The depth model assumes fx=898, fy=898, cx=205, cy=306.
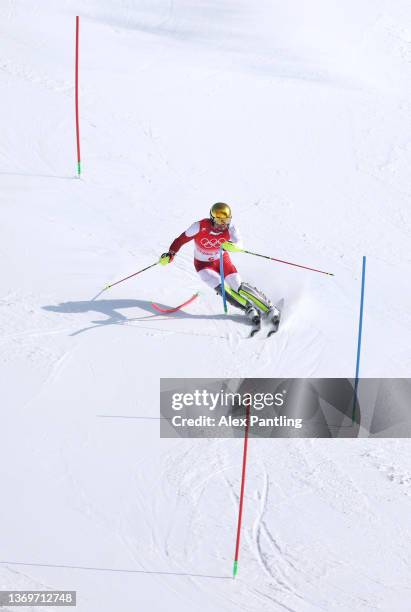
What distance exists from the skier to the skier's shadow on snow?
295 mm

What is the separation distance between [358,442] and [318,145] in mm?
7309

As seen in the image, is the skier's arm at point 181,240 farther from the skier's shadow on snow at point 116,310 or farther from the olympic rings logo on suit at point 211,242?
the skier's shadow on snow at point 116,310

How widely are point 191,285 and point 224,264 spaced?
2.67ft

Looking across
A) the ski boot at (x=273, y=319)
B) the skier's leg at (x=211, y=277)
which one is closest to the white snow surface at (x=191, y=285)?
the ski boot at (x=273, y=319)

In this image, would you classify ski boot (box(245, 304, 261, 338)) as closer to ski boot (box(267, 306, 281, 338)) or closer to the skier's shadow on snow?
ski boot (box(267, 306, 281, 338))

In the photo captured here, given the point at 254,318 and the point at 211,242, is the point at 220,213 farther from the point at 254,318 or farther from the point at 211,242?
the point at 254,318

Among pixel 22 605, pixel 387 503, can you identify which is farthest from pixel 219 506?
pixel 22 605

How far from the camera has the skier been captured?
10.1 m

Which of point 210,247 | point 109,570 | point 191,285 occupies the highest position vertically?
point 210,247

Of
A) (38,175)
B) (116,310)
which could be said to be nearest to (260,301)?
(116,310)

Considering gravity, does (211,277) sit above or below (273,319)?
above

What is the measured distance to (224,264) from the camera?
406 inches

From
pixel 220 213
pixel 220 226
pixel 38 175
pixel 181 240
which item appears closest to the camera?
pixel 220 213

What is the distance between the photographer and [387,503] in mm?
7746
